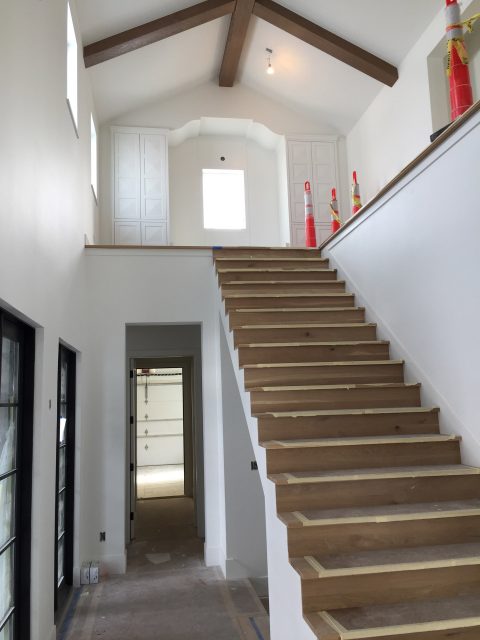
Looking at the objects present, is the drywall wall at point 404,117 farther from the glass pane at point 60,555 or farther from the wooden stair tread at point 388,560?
the glass pane at point 60,555

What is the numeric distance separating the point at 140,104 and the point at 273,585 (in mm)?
7096

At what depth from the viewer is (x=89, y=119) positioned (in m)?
6.32

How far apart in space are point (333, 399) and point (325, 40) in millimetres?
5154

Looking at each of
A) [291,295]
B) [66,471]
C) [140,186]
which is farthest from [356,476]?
[140,186]

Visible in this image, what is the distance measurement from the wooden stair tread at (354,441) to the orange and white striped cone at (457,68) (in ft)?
6.63

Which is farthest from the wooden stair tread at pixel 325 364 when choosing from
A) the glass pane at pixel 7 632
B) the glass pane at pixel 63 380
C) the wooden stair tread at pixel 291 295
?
the glass pane at pixel 7 632

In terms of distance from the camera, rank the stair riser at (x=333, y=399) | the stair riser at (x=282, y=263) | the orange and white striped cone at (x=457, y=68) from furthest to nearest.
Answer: the stair riser at (x=282, y=263) → the stair riser at (x=333, y=399) → the orange and white striped cone at (x=457, y=68)

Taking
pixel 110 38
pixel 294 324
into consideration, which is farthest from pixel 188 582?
pixel 110 38

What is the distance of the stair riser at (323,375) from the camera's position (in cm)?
383

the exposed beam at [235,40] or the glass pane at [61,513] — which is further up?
the exposed beam at [235,40]

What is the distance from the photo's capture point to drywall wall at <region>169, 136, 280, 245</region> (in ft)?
28.1

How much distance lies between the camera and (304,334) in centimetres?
445

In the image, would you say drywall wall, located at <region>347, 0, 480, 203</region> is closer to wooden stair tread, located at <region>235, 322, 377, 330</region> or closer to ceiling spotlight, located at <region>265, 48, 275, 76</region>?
ceiling spotlight, located at <region>265, 48, 275, 76</region>

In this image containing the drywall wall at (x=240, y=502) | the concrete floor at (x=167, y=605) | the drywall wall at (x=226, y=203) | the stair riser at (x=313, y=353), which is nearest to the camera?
the concrete floor at (x=167, y=605)
